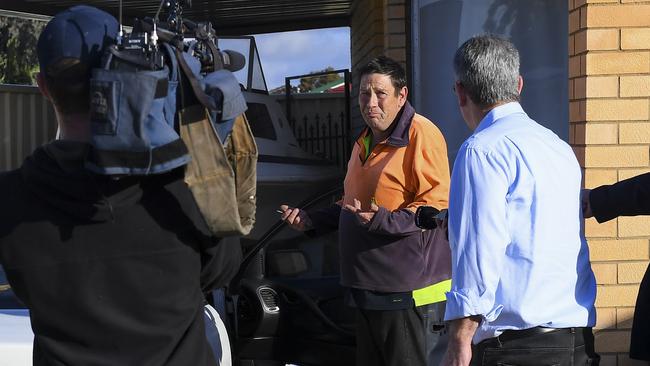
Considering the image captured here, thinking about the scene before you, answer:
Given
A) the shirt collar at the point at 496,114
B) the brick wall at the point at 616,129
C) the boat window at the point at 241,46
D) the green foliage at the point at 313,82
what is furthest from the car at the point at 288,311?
the green foliage at the point at 313,82

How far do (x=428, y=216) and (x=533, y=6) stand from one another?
2.54 m

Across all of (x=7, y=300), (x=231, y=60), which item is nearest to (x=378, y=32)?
(x=7, y=300)

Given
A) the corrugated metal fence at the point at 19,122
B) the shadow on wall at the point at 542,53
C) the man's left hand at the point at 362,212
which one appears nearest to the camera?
the man's left hand at the point at 362,212

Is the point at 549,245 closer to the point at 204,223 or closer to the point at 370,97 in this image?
the point at 204,223

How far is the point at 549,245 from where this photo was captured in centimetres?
266

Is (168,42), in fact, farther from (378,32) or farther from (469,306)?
(378,32)

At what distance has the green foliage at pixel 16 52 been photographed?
14.5 metres

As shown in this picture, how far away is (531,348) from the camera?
269 cm

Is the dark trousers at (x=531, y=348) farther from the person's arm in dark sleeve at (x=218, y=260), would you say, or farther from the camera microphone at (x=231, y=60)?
the camera microphone at (x=231, y=60)

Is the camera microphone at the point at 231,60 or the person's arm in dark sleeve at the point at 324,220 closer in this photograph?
the camera microphone at the point at 231,60

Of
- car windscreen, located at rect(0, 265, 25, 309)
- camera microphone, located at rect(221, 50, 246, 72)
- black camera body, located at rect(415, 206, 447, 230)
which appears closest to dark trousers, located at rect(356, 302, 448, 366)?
black camera body, located at rect(415, 206, 447, 230)

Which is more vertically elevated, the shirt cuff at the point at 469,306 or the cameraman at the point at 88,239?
the cameraman at the point at 88,239

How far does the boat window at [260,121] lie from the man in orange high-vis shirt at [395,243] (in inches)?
211

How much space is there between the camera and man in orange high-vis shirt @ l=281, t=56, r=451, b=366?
12.7ft
